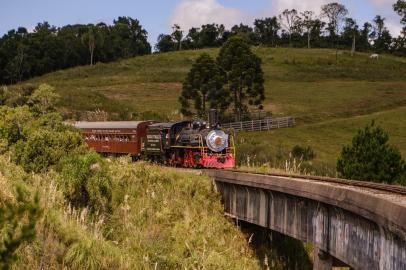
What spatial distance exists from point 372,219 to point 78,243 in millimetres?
5448

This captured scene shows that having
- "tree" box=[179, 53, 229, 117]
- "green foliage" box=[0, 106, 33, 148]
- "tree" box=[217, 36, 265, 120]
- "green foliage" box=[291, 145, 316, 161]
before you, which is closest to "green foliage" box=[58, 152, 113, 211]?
"green foliage" box=[0, 106, 33, 148]

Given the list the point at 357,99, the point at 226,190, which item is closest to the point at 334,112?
the point at 357,99

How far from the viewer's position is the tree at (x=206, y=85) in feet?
199

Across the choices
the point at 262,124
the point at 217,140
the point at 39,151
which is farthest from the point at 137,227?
the point at 262,124

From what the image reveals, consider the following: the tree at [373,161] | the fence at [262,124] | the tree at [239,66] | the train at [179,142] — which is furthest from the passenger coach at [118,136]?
the tree at [239,66]

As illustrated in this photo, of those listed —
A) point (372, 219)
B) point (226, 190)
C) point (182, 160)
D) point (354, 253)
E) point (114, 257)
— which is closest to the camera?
point (372, 219)

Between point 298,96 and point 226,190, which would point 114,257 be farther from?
point 298,96

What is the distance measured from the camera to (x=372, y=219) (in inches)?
372

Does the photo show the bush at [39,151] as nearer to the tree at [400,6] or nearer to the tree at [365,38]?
the tree at [400,6]

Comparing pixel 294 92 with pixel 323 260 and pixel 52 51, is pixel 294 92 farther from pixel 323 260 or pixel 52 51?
pixel 323 260

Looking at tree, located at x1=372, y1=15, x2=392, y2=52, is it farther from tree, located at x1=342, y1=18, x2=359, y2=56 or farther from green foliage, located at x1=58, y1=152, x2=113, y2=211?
green foliage, located at x1=58, y1=152, x2=113, y2=211

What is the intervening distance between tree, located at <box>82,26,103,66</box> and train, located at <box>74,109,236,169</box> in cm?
9636

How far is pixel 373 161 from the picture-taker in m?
25.0

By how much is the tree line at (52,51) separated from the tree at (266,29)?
132 feet
